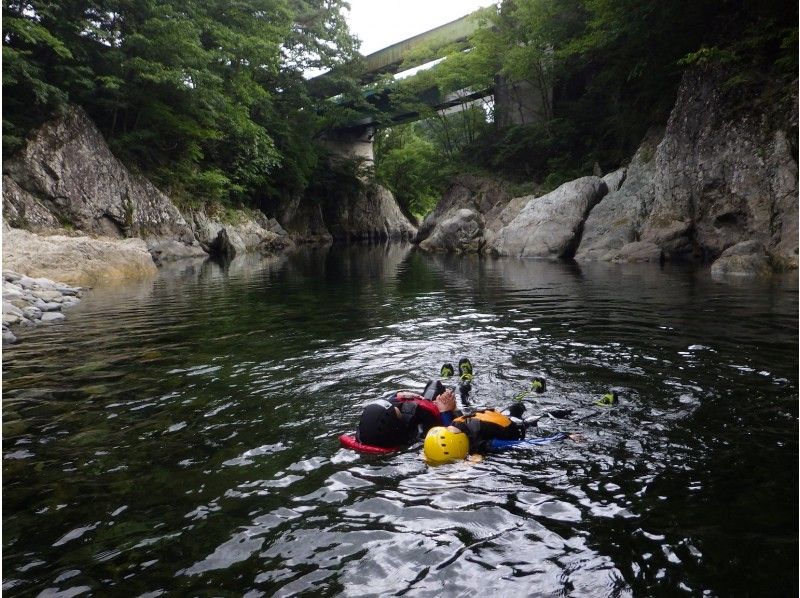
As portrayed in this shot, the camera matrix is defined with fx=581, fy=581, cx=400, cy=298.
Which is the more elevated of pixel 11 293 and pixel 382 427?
pixel 11 293

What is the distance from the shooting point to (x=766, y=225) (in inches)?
Result: 571

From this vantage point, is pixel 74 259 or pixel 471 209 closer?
pixel 74 259

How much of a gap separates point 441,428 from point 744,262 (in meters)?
12.5

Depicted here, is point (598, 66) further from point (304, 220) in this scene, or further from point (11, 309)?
point (11, 309)

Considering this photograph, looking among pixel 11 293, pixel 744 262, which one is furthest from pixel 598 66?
pixel 11 293

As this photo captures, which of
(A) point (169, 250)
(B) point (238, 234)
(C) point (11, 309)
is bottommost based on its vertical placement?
(C) point (11, 309)

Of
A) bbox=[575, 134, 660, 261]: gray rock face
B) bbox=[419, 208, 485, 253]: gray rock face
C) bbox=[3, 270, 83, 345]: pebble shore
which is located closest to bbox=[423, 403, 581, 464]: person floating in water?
bbox=[3, 270, 83, 345]: pebble shore

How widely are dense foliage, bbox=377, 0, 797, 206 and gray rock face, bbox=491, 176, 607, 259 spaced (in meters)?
3.62

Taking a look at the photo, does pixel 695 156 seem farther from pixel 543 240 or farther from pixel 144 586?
pixel 144 586

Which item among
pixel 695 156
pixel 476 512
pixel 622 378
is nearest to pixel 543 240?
pixel 695 156

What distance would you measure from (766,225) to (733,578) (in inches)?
568

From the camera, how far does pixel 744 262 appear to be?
13727 mm

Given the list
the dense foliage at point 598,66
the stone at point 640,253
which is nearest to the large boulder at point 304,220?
the dense foliage at point 598,66

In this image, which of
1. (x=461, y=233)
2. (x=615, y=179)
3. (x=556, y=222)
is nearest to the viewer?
(x=556, y=222)
